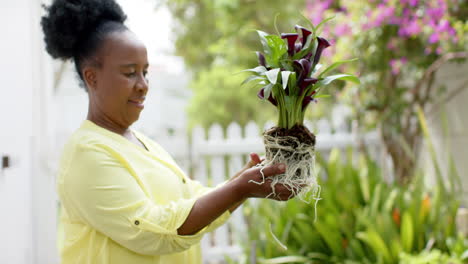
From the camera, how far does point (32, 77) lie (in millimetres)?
2422

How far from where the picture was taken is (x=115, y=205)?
1253 mm

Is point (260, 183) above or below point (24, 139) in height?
below

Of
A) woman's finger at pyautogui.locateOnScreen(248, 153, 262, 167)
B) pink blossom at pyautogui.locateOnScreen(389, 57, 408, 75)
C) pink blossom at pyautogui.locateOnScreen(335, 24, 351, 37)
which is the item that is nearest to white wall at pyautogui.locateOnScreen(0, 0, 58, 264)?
woman's finger at pyautogui.locateOnScreen(248, 153, 262, 167)

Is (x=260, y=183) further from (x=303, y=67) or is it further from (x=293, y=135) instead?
(x=303, y=67)

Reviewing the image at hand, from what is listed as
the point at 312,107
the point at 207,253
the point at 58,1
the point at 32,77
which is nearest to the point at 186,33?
the point at 312,107

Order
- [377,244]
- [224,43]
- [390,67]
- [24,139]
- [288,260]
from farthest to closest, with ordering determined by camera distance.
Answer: [224,43] → [390,67] → [288,260] → [377,244] → [24,139]

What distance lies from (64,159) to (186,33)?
9.98m

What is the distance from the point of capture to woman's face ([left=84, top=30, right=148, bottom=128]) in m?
1.41

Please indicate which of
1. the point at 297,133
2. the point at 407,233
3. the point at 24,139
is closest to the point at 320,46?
the point at 297,133

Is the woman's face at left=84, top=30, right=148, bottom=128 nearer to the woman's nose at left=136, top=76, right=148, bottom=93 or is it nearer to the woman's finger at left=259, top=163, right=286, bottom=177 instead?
the woman's nose at left=136, top=76, right=148, bottom=93

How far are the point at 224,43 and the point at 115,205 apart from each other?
7598mm

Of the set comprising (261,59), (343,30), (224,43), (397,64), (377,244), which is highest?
(224,43)

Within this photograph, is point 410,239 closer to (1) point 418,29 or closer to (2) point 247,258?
(2) point 247,258

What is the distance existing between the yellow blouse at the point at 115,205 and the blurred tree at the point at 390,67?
3.08m
